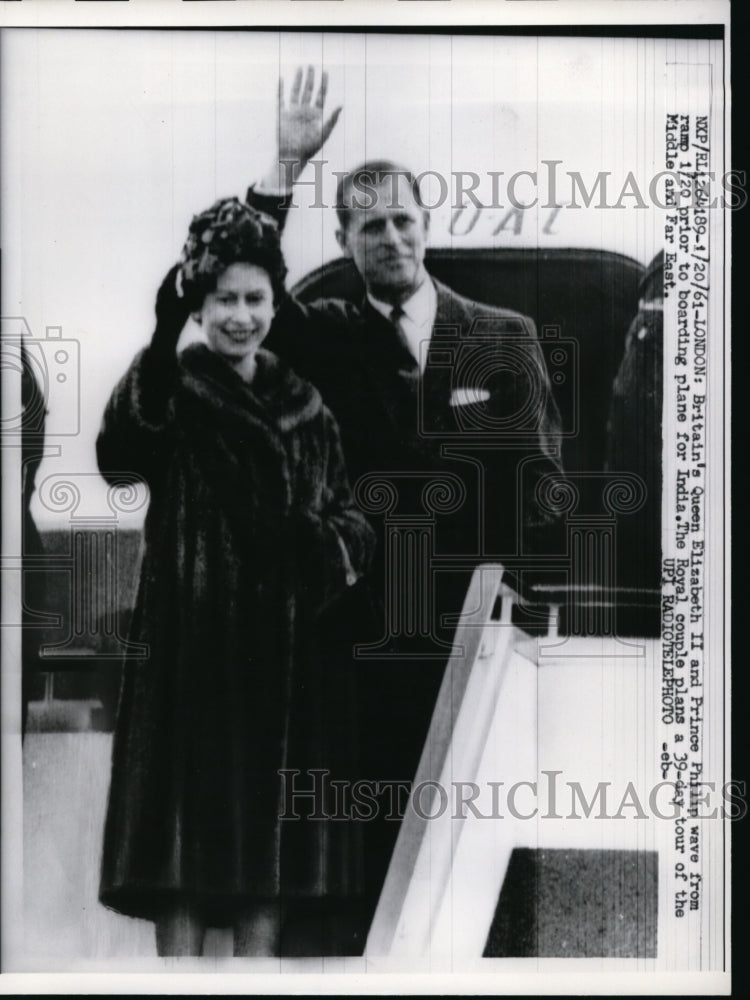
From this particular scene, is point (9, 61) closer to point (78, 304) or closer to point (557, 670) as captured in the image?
point (78, 304)

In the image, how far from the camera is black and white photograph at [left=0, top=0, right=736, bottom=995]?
98 centimetres

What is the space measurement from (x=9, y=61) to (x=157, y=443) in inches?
21.9

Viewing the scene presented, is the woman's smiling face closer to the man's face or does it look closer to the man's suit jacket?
the man's suit jacket

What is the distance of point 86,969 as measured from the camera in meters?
0.99

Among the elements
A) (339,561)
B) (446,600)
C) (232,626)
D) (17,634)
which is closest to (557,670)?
(446,600)

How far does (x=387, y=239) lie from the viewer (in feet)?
3.26

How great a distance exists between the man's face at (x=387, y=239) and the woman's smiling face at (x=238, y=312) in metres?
0.13

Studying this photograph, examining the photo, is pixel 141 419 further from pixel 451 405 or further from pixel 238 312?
pixel 451 405

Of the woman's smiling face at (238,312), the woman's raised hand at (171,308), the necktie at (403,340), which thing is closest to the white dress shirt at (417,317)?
the necktie at (403,340)

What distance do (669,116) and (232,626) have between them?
0.91 metres

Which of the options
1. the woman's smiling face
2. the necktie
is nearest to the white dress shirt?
the necktie

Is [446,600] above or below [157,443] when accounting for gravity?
below

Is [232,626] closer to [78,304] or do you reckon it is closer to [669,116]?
[78,304]

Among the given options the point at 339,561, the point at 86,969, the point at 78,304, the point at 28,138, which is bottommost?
the point at 86,969
